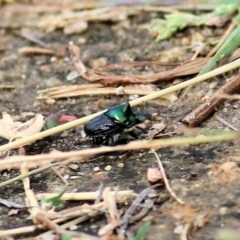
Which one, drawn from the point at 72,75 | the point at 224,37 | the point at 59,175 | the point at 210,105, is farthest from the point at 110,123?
the point at 224,37

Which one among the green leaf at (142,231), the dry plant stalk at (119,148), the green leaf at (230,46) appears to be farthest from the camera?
the green leaf at (230,46)

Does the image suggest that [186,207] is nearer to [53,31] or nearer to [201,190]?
[201,190]

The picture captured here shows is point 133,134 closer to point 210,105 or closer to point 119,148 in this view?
point 210,105

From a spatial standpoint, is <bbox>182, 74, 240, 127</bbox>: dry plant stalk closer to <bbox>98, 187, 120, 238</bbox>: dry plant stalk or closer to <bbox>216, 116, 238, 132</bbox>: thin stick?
<bbox>216, 116, 238, 132</bbox>: thin stick

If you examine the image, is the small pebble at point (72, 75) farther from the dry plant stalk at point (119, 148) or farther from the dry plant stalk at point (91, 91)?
the dry plant stalk at point (119, 148)

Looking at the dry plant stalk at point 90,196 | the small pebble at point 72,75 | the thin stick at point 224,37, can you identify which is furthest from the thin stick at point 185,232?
the small pebble at point 72,75

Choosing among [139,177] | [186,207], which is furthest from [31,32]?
[186,207]

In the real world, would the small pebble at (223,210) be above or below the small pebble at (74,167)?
above
